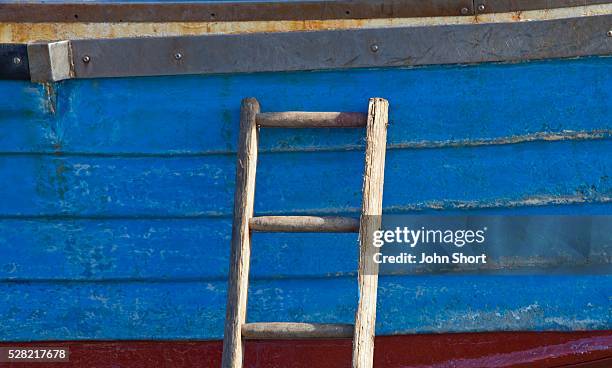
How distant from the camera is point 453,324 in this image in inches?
129

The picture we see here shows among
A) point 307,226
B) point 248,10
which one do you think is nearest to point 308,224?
point 307,226

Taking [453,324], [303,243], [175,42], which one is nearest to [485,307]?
[453,324]

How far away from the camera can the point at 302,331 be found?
2.86 meters

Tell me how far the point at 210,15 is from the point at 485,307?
148 centimetres

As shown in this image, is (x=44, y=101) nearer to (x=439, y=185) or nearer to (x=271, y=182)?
(x=271, y=182)

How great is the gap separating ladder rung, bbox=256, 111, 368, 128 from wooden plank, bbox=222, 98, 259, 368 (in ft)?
0.31

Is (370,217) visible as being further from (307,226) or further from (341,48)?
(341,48)

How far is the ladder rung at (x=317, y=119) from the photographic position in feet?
9.67

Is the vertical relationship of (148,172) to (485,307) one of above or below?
above

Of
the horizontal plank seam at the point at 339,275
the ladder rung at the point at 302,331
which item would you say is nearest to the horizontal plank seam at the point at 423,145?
the horizontal plank seam at the point at 339,275

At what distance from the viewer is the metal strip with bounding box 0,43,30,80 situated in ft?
9.72

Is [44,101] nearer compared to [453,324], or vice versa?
[44,101]

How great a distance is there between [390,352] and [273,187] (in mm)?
767

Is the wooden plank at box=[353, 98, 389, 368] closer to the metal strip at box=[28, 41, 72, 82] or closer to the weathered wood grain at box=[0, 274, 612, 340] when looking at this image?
the weathered wood grain at box=[0, 274, 612, 340]
